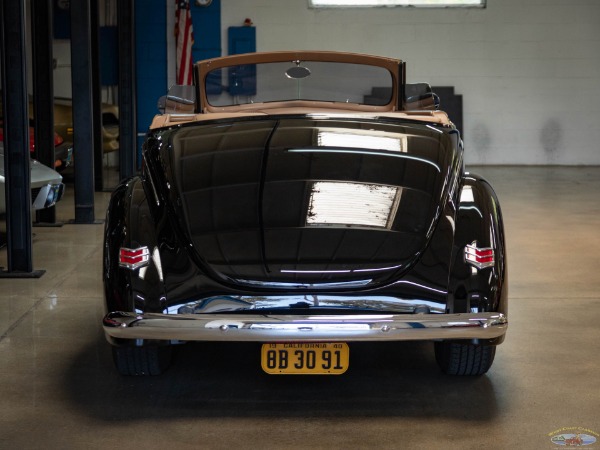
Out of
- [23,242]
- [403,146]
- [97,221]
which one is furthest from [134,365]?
[97,221]

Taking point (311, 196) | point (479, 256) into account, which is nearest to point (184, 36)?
point (311, 196)

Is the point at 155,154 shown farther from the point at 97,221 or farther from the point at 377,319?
the point at 97,221

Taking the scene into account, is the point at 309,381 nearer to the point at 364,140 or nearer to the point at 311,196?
the point at 311,196

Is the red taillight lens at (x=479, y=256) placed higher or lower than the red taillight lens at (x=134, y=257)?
higher

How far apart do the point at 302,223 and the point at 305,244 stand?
14cm

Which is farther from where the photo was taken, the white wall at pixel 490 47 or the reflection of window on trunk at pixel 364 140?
the white wall at pixel 490 47

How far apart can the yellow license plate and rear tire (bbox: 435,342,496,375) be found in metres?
0.60

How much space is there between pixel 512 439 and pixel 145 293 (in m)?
1.42

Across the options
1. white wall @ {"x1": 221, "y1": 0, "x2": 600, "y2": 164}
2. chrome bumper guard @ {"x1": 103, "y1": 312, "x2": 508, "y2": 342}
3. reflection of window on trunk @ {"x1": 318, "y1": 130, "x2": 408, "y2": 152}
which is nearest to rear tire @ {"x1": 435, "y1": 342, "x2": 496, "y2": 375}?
chrome bumper guard @ {"x1": 103, "y1": 312, "x2": 508, "y2": 342}

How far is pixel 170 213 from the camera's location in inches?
154

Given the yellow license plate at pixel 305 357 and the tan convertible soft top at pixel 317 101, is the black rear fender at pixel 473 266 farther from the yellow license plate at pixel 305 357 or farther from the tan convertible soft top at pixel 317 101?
the tan convertible soft top at pixel 317 101

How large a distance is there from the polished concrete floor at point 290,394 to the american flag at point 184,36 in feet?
33.0

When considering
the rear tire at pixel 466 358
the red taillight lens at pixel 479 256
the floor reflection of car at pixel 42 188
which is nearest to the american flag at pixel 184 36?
the floor reflection of car at pixel 42 188

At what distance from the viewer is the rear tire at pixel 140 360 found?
3.97m
